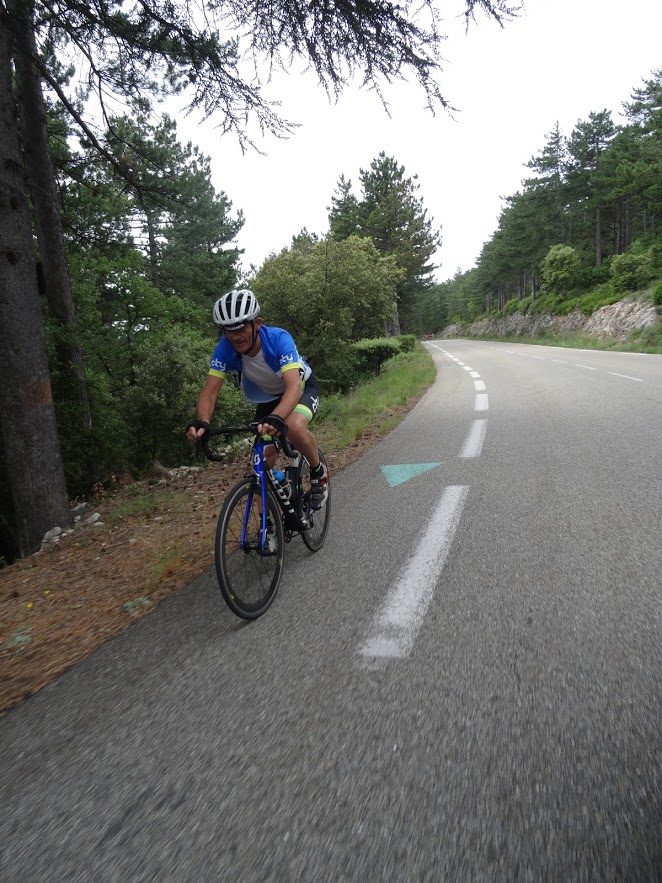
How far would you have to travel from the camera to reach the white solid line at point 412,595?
2.53 metres

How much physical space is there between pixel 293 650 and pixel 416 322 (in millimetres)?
116481

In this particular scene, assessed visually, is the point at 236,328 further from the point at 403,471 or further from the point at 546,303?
the point at 546,303

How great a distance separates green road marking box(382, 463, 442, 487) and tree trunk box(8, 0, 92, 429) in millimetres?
5699

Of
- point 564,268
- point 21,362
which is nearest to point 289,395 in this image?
point 21,362

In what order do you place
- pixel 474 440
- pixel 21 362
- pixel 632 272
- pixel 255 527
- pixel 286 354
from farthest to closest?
1. pixel 632 272
2. pixel 474 440
3. pixel 21 362
4. pixel 286 354
5. pixel 255 527

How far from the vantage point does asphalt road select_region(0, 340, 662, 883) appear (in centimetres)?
149

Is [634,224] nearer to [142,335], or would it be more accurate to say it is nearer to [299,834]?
[142,335]

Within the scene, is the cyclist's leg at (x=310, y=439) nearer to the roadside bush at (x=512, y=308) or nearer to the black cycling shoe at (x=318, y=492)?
the black cycling shoe at (x=318, y=492)

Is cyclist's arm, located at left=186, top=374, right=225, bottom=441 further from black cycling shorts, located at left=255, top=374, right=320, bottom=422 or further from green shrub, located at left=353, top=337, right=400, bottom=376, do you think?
green shrub, located at left=353, top=337, right=400, bottom=376

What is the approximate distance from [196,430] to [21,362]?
317 centimetres

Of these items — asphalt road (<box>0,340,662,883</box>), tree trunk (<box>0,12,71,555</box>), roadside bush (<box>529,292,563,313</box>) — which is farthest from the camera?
roadside bush (<box>529,292,563,313</box>)

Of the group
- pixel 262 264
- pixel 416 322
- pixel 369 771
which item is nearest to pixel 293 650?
pixel 369 771

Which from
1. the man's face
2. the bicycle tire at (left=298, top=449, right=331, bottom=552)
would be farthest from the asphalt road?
the man's face

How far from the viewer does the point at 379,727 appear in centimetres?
197
